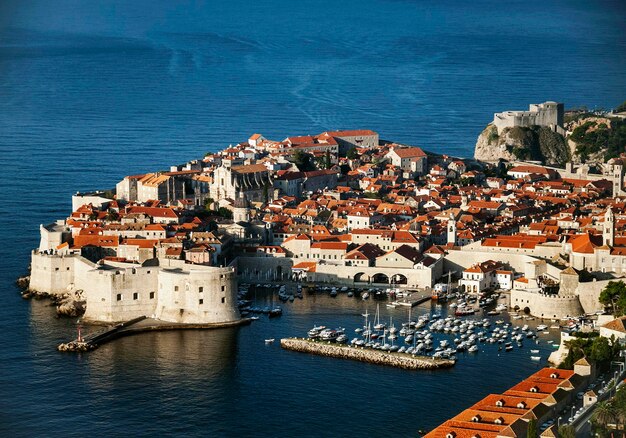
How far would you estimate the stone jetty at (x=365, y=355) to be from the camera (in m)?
35.8

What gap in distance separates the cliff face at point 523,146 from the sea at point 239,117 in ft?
12.7

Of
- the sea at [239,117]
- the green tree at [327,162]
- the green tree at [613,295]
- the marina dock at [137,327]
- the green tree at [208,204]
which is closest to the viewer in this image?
the sea at [239,117]

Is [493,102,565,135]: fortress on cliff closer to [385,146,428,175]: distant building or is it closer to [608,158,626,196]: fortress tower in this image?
[385,146,428,175]: distant building

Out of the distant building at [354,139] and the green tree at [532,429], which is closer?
the green tree at [532,429]

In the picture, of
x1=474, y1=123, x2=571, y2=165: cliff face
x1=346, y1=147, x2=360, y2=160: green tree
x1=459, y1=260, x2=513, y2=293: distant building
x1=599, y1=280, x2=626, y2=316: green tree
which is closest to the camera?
x1=599, y1=280, x2=626, y2=316: green tree

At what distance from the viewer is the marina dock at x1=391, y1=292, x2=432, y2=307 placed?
137 ft

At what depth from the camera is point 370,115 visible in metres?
83.5

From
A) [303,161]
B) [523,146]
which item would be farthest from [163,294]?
[523,146]

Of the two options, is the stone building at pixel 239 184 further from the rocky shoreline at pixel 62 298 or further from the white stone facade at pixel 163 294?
the white stone facade at pixel 163 294

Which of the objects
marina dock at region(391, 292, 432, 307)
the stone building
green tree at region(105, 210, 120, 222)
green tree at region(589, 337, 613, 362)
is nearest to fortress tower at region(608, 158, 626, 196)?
the stone building

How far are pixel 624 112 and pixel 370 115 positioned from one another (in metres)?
15.9

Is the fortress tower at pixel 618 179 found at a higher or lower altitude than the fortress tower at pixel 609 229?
higher

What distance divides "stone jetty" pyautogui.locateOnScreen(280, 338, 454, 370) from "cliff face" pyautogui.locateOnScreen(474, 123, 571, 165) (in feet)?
98.8

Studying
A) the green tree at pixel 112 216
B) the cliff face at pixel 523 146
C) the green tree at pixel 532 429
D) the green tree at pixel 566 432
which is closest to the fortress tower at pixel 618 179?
the cliff face at pixel 523 146
